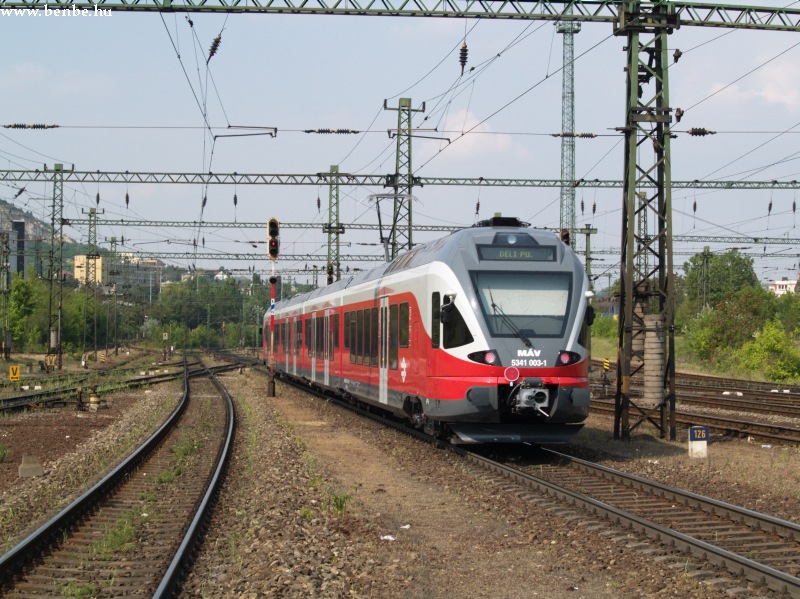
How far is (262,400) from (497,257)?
1648 centimetres

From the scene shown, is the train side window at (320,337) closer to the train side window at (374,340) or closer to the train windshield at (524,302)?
the train side window at (374,340)

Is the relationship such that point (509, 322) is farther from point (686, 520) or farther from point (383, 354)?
point (383, 354)

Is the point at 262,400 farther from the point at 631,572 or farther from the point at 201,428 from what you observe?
the point at 631,572

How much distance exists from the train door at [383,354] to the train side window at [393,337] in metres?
0.31

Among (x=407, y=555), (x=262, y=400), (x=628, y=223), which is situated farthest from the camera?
(x=262, y=400)

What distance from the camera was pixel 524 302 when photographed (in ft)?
45.5

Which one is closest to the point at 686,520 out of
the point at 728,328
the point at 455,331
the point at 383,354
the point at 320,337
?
the point at 455,331

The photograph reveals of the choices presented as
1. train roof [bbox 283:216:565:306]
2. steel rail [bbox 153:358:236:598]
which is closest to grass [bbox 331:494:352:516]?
steel rail [bbox 153:358:236:598]

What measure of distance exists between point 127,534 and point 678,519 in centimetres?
563

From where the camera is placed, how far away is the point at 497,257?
46.6 ft

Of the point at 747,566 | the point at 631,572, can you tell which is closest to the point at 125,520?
the point at 631,572

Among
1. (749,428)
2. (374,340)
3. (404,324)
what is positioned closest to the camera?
(404,324)

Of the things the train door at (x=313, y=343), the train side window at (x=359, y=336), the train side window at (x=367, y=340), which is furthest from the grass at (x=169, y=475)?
the train door at (x=313, y=343)

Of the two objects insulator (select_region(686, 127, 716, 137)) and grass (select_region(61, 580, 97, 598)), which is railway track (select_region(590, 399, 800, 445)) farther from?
grass (select_region(61, 580, 97, 598))
